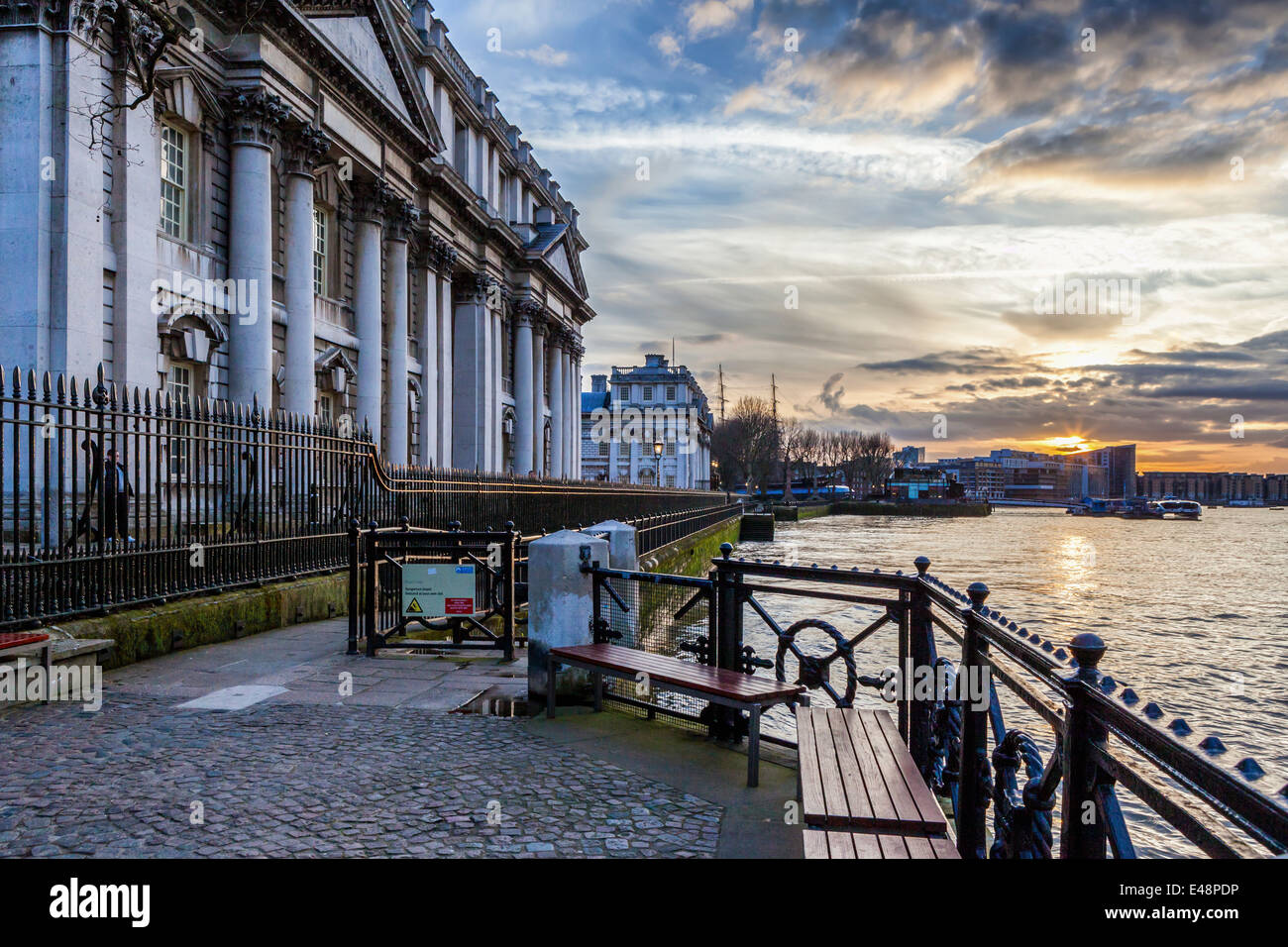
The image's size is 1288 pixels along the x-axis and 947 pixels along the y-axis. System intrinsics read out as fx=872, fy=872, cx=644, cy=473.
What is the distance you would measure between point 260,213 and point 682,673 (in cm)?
1745

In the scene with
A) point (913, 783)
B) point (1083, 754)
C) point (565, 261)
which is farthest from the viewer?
point (565, 261)

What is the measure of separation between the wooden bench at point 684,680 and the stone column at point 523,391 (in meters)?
37.9

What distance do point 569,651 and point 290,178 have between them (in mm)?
18828

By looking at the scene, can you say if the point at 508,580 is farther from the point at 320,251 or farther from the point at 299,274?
the point at 320,251

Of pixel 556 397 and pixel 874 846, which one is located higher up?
pixel 556 397

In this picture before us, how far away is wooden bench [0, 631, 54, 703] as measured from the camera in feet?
21.2

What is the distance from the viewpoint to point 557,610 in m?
6.59

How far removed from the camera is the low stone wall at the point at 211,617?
8.09m

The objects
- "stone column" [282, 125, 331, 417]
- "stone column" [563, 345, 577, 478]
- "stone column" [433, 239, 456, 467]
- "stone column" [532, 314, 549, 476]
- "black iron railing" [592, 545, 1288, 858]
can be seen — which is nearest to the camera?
"black iron railing" [592, 545, 1288, 858]

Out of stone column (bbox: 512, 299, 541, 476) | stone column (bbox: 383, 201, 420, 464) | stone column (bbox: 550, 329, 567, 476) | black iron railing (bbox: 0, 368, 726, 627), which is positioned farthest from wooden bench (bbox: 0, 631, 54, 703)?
stone column (bbox: 550, 329, 567, 476)

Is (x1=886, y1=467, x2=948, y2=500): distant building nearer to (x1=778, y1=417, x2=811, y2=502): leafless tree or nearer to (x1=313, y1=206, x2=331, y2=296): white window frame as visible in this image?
(x1=778, y1=417, x2=811, y2=502): leafless tree

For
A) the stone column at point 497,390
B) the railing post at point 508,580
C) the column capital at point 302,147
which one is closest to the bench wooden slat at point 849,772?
the railing post at point 508,580

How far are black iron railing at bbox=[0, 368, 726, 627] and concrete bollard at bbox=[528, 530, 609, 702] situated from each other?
4.19 meters

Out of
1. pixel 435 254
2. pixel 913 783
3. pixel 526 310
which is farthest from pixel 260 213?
pixel 526 310
